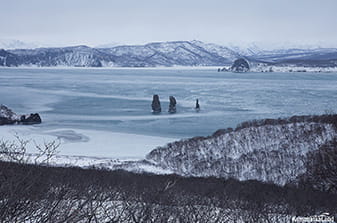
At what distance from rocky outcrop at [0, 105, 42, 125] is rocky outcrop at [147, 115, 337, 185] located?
1144 centimetres

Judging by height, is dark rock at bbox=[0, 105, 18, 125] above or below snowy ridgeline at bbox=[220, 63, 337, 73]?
below

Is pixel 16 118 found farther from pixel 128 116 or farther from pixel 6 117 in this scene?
pixel 128 116

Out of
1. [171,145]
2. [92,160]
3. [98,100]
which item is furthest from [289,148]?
[98,100]

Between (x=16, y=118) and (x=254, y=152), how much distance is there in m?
17.3

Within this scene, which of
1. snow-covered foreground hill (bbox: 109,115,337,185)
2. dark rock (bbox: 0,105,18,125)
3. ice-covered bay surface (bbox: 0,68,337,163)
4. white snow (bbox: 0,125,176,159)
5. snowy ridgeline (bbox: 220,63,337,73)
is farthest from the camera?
snowy ridgeline (bbox: 220,63,337,73)

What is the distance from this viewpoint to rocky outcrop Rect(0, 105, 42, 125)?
27.0m

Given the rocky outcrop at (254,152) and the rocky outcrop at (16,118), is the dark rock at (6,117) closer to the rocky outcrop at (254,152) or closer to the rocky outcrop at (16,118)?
the rocky outcrop at (16,118)

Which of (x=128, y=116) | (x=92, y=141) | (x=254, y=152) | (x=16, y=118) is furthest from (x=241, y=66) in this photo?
(x=254, y=152)

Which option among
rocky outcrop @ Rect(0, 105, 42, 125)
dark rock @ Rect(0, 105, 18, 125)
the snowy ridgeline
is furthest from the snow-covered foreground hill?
the snowy ridgeline

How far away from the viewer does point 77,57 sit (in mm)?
153250

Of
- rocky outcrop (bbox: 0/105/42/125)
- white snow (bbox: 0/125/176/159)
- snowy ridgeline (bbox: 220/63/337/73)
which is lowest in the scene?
white snow (bbox: 0/125/176/159)

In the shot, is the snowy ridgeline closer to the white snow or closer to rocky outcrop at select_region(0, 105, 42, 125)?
rocky outcrop at select_region(0, 105, 42, 125)

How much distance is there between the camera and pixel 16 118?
91.8ft

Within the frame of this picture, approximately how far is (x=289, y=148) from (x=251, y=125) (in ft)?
10.2
